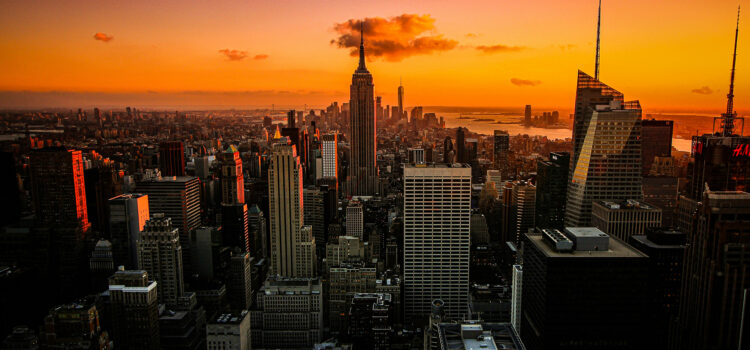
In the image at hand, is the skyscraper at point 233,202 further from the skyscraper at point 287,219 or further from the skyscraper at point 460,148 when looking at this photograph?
the skyscraper at point 460,148

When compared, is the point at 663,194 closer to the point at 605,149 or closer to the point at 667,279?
the point at 605,149

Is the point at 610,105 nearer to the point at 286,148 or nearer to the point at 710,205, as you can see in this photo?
the point at 710,205

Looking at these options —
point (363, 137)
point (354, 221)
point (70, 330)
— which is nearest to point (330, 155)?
point (363, 137)

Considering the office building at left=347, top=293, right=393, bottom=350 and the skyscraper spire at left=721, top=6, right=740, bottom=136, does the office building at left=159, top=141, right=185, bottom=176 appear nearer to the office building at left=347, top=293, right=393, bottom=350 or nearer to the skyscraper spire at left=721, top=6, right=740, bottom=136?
the office building at left=347, top=293, right=393, bottom=350

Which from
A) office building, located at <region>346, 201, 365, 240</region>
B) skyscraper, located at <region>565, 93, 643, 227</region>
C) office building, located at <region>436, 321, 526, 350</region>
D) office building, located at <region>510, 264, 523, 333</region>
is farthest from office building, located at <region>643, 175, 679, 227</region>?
office building, located at <region>346, 201, 365, 240</region>

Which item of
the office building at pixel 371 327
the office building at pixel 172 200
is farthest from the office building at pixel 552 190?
the office building at pixel 172 200

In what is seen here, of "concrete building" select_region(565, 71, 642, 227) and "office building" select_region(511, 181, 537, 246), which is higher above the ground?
"concrete building" select_region(565, 71, 642, 227)

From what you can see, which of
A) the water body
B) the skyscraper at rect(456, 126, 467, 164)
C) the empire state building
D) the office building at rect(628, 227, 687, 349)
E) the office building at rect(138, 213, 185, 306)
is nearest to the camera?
the office building at rect(628, 227, 687, 349)
